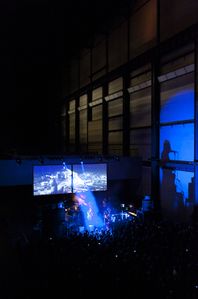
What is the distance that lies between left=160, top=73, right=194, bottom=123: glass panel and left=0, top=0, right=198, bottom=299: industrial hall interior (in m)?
0.04

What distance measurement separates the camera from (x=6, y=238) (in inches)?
370

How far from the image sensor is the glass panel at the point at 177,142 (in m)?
11.1

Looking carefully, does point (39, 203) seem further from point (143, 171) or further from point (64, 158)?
point (143, 171)

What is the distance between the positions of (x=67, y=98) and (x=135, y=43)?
433 inches

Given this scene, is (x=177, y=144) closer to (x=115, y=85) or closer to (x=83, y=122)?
(x=115, y=85)

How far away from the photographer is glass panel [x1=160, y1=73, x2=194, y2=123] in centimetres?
1105

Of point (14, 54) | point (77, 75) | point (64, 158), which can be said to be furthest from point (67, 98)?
point (64, 158)

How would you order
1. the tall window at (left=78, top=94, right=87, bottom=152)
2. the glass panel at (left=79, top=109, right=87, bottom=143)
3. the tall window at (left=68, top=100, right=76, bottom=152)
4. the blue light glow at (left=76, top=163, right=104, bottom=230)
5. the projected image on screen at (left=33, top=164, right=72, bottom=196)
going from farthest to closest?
1. the tall window at (left=68, top=100, right=76, bottom=152)
2. the glass panel at (left=79, top=109, right=87, bottom=143)
3. the tall window at (left=78, top=94, right=87, bottom=152)
4. the projected image on screen at (left=33, top=164, right=72, bottom=196)
5. the blue light glow at (left=76, top=163, right=104, bottom=230)

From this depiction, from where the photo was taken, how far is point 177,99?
463 inches

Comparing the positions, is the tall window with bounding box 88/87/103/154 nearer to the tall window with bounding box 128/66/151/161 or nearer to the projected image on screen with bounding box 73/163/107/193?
the tall window with bounding box 128/66/151/161

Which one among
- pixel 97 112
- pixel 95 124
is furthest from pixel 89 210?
pixel 97 112

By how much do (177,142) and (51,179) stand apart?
17.0 ft

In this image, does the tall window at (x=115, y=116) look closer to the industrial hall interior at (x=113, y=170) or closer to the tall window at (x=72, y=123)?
the industrial hall interior at (x=113, y=170)

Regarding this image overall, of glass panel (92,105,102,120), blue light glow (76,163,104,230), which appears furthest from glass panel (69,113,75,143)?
blue light glow (76,163,104,230)
